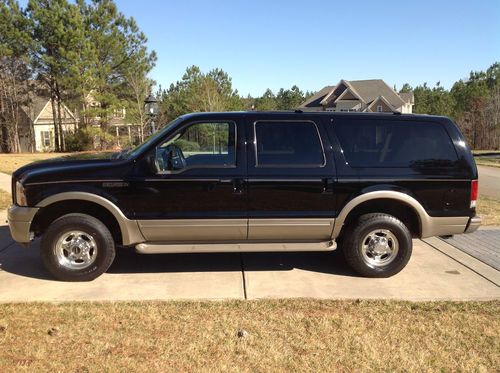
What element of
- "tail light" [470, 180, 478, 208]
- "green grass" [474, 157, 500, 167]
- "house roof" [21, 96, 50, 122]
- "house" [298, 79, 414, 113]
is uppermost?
"house" [298, 79, 414, 113]

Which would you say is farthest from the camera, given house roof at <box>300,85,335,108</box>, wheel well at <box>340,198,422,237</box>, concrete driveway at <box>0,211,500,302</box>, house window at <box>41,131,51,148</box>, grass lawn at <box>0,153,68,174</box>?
house roof at <box>300,85,335,108</box>

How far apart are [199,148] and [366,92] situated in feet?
198

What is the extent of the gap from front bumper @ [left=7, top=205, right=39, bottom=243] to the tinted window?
2533 mm

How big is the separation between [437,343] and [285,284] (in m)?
1.74

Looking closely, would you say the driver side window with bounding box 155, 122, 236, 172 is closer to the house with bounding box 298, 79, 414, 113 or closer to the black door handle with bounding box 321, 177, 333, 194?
the black door handle with bounding box 321, 177, 333, 194

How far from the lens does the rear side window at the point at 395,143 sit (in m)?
5.10

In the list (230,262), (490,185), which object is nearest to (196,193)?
(230,262)

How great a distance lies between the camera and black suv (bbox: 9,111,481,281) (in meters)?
4.89

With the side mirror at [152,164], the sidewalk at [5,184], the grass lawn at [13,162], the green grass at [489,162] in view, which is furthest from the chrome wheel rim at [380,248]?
the green grass at [489,162]

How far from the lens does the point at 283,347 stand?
356cm

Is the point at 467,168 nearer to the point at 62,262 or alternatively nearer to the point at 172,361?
the point at 172,361

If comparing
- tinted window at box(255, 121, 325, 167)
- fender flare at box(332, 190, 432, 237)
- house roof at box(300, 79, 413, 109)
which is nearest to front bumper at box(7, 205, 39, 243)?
tinted window at box(255, 121, 325, 167)

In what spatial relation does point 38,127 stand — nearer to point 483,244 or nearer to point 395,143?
point 483,244

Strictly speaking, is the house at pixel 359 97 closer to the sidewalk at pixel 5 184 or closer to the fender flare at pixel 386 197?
the sidewalk at pixel 5 184
